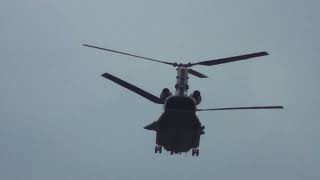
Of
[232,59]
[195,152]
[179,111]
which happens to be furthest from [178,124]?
[232,59]

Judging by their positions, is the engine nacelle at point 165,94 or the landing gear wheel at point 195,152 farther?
the landing gear wheel at point 195,152

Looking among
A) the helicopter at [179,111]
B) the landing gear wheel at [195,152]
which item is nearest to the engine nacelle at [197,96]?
the helicopter at [179,111]

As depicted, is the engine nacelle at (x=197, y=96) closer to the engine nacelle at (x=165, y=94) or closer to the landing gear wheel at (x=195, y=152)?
the engine nacelle at (x=165, y=94)

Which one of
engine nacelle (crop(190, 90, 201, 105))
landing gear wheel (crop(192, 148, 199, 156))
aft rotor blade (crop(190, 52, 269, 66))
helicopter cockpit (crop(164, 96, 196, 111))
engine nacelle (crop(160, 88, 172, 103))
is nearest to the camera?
aft rotor blade (crop(190, 52, 269, 66))

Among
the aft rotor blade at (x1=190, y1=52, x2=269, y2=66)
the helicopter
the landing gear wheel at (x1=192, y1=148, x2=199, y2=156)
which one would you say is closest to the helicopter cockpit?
the helicopter

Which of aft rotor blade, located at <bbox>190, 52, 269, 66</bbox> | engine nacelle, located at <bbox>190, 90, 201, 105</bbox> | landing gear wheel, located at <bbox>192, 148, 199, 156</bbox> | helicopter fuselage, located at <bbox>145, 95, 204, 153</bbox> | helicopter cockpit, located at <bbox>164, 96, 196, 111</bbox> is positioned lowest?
landing gear wheel, located at <bbox>192, 148, 199, 156</bbox>

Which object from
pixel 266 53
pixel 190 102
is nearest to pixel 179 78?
pixel 190 102

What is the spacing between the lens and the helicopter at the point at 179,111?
59.4 metres

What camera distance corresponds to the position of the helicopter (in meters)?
59.4

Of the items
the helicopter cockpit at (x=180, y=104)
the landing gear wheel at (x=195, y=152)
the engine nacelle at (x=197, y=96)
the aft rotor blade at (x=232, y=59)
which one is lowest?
the landing gear wheel at (x=195, y=152)

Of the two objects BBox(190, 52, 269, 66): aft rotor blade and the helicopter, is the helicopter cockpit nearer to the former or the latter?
the helicopter

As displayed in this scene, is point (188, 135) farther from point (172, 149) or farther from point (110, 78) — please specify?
point (110, 78)

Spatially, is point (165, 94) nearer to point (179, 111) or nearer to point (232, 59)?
point (179, 111)

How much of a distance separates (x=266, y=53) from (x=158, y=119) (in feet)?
34.7
